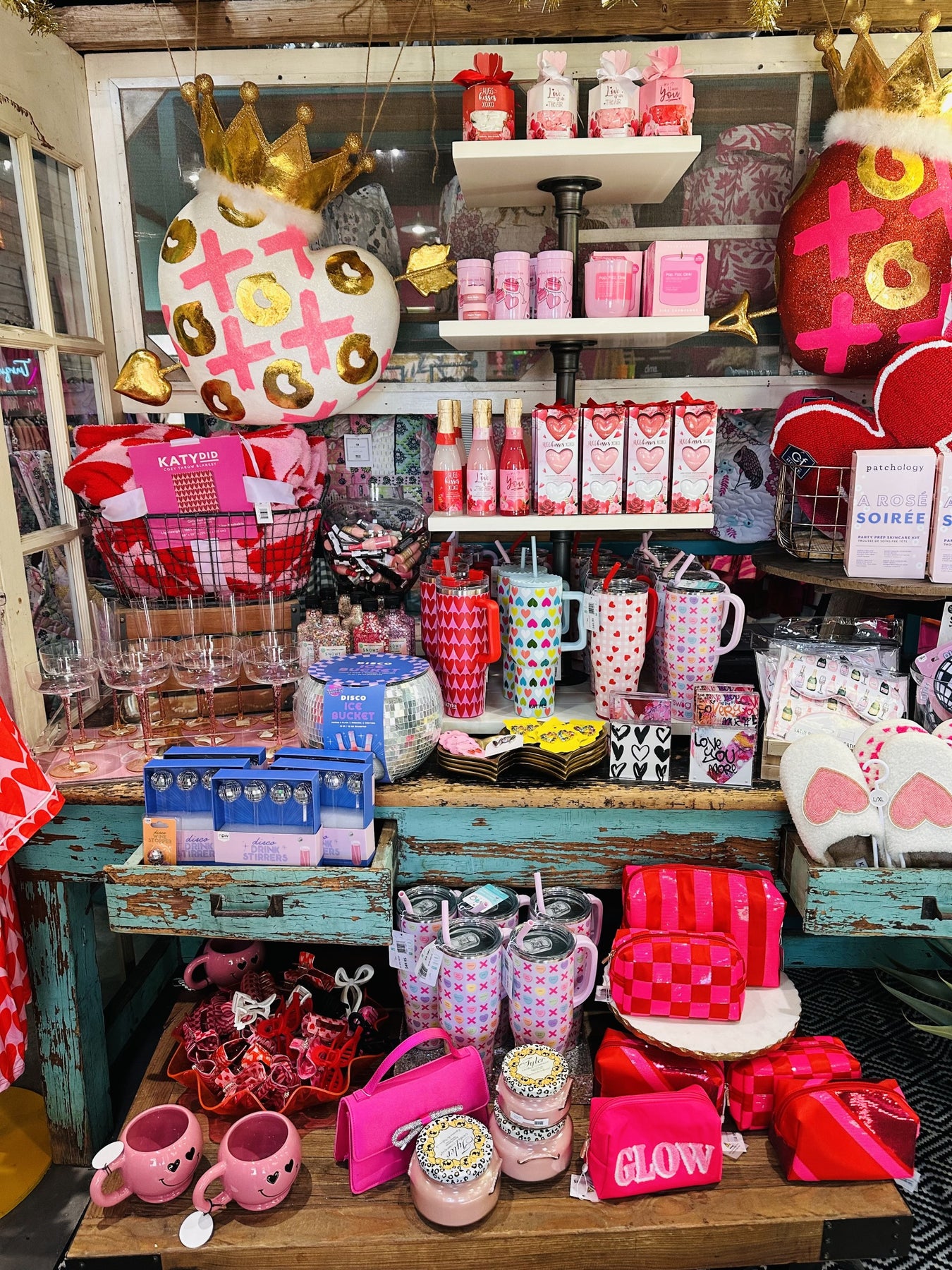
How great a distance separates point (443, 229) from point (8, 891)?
1760 mm

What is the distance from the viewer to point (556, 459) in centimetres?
176

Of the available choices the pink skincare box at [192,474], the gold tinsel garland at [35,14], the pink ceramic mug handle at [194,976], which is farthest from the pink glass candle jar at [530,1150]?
the gold tinsel garland at [35,14]

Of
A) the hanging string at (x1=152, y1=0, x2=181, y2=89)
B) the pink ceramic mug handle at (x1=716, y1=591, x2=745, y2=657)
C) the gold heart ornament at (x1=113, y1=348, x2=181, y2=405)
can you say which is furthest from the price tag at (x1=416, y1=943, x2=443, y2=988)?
the hanging string at (x1=152, y1=0, x2=181, y2=89)

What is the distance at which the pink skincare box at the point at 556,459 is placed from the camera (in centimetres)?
174

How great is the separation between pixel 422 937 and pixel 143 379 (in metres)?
1.34

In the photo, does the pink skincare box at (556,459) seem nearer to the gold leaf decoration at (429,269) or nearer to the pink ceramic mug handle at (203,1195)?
the gold leaf decoration at (429,269)

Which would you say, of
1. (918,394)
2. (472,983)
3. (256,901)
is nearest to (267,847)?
(256,901)

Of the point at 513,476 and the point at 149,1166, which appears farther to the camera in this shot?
the point at 513,476

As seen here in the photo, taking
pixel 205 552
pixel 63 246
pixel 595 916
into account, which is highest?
pixel 63 246

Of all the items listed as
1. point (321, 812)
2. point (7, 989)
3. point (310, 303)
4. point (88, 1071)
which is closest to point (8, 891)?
point (7, 989)

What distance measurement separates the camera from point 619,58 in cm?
165

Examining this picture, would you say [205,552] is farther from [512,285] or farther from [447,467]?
[512,285]

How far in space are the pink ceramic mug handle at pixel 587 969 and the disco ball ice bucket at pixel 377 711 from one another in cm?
44

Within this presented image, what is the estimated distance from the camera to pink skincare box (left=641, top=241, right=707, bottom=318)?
1.68 m
